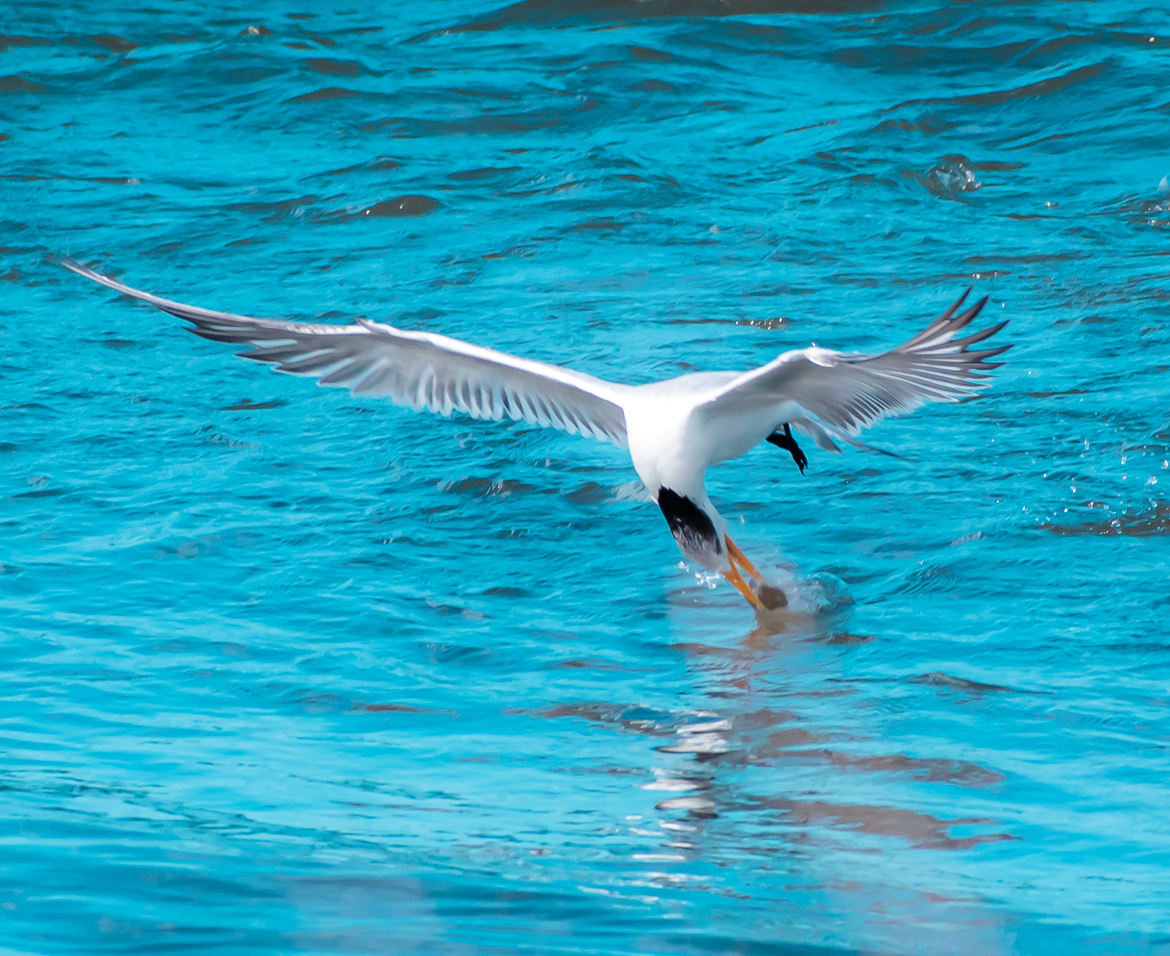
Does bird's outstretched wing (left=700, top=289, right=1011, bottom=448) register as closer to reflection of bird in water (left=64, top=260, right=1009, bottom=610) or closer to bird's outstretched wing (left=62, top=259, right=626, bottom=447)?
reflection of bird in water (left=64, top=260, right=1009, bottom=610)

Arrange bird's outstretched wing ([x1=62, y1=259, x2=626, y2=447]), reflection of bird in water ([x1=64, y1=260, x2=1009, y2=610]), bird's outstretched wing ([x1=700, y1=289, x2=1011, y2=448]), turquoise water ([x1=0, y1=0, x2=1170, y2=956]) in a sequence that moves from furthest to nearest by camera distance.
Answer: bird's outstretched wing ([x1=62, y1=259, x2=626, y2=447]) → reflection of bird in water ([x1=64, y1=260, x2=1009, y2=610]) → bird's outstretched wing ([x1=700, y1=289, x2=1011, y2=448]) → turquoise water ([x1=0, y1=0, x2=1170, y2=956])

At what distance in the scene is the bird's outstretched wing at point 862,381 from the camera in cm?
581

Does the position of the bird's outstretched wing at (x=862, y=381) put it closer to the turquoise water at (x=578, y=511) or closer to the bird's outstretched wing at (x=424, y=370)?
the bird's outstretched wing at (x=424, y=370)

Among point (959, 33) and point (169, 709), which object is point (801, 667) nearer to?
point (169, 709)

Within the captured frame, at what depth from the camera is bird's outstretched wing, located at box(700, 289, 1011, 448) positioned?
229 inches

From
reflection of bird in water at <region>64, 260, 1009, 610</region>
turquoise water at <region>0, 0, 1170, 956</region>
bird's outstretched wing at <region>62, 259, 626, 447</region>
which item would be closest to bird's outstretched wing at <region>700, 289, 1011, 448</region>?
reflection of bird in water at <region>64, 260, 1009, 610</region>

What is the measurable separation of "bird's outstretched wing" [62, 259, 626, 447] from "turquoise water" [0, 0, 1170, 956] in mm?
545

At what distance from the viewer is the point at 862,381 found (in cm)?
638

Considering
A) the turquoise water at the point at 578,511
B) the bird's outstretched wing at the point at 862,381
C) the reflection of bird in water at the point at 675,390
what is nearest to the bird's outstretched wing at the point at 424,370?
the reflection of bird in water at the point at 675,390

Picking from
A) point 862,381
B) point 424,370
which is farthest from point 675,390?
point 424,370

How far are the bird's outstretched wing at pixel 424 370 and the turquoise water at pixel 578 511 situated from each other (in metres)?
0.55

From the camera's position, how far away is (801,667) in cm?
639

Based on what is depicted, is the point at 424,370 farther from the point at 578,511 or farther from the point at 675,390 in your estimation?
the point at 675,390

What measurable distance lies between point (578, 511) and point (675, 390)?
4.80ft
